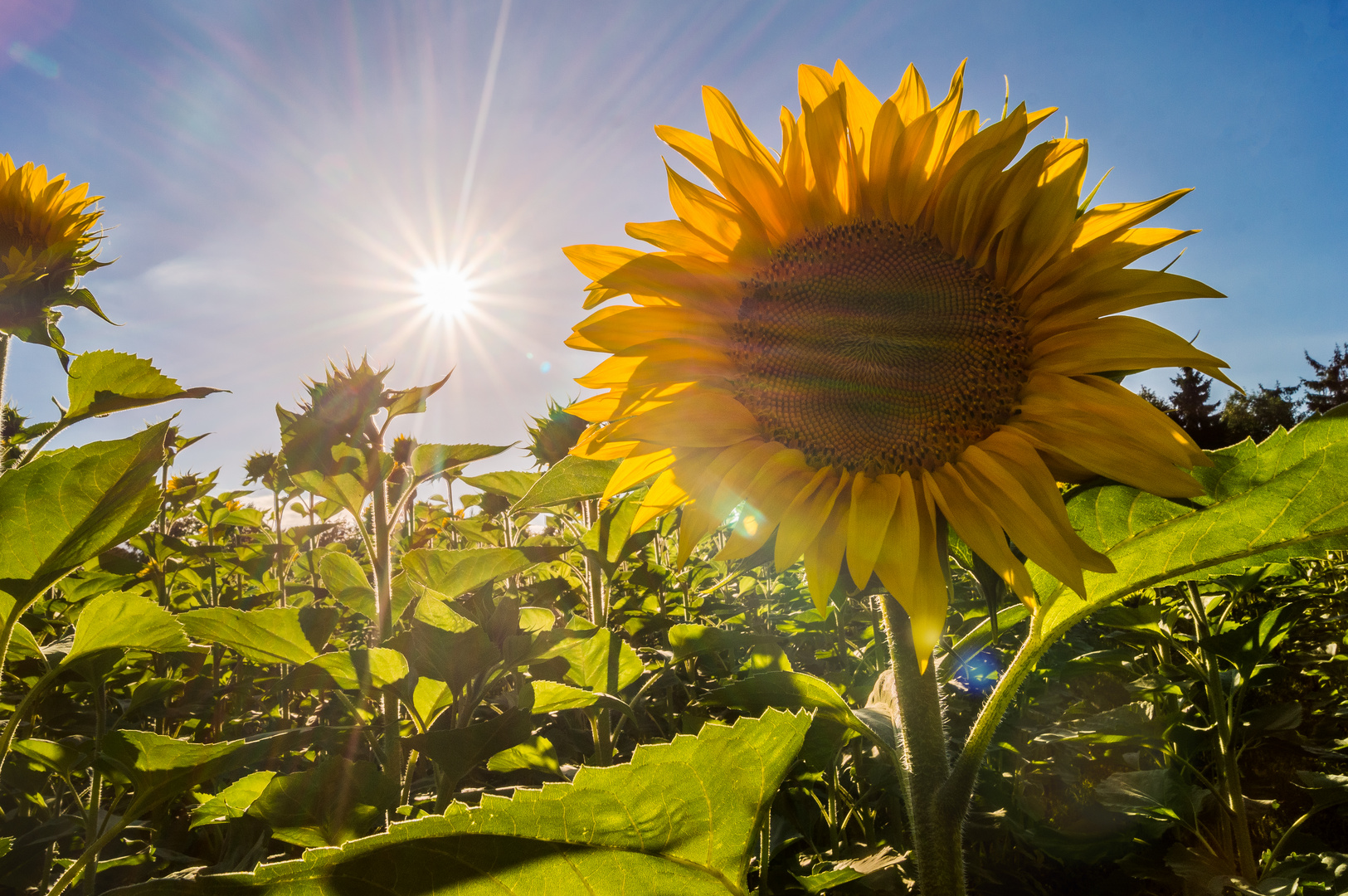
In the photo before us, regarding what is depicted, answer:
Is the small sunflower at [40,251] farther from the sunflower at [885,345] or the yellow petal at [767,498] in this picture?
the yellow petal at [767,498]

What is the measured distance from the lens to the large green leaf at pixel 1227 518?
2.35 ft

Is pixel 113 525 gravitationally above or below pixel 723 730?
above

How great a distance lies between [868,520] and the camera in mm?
810

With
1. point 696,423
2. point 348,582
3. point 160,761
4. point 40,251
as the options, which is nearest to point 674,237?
point 696,423

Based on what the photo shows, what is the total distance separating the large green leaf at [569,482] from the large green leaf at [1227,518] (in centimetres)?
62

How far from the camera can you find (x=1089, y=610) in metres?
0.83

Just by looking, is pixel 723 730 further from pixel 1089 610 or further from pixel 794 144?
pixel 794 144

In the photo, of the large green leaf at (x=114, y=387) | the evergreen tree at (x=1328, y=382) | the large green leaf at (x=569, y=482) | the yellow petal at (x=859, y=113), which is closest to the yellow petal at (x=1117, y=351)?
the yellow petal at (x=859, y=113)

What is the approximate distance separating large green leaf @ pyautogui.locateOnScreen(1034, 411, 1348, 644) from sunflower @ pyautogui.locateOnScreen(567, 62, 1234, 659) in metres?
0.08

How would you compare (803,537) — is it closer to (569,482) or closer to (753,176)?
(569,482)

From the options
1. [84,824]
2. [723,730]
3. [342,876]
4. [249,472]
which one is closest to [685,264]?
[723,730]

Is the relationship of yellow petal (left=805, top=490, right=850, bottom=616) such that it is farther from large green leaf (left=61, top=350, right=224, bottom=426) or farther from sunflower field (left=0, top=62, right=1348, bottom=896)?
large green leaf (left=61, top=350, right=224, bottom=426)

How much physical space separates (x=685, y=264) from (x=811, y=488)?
39 cm

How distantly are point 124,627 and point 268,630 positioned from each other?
12.2 inches
